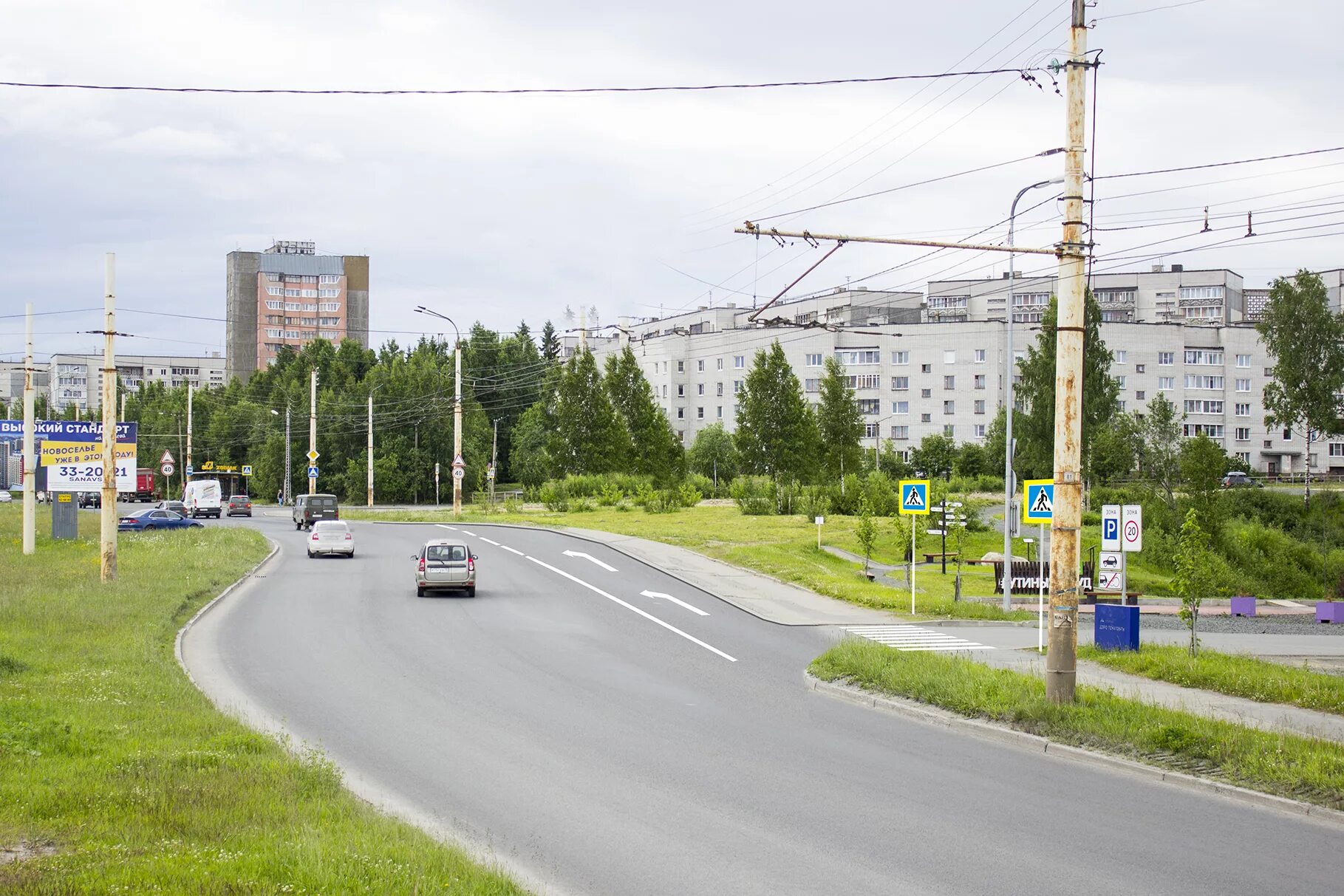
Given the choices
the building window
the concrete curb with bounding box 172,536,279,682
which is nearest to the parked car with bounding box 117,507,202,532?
the concrete curb with bounding box 172,536,279,682

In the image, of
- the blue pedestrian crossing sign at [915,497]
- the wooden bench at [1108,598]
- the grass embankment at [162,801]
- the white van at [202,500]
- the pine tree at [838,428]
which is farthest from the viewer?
the pine tree at [838,428]

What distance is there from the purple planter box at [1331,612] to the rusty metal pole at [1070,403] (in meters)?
24.7

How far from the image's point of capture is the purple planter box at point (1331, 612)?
111 ft

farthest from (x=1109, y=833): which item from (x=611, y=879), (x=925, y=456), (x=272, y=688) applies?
(x=925, y=456)

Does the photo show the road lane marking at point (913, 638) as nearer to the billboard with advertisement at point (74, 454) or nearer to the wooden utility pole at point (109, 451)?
the wooden utility pole at point (109, 451)

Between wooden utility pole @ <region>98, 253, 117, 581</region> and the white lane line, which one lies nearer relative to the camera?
the white lane line

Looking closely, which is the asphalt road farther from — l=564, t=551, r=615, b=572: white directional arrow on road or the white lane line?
l=564, t=551, r=615, b=572: white directional arrow on road

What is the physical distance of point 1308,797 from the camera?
1055cm

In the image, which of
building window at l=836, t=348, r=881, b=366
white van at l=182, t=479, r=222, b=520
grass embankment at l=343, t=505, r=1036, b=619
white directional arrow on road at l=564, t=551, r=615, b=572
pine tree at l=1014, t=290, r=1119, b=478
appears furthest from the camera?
building window at l=836, t=348, r=881, b=366

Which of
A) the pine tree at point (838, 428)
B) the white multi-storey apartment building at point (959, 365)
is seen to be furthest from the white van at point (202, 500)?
the pine tree at point (838, 428)

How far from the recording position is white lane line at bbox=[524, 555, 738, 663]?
71.6 ft

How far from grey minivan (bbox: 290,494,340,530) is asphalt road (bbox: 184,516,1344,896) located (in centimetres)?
3929

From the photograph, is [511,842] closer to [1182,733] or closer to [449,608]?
[1182,733]

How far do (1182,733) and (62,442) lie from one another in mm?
36752
